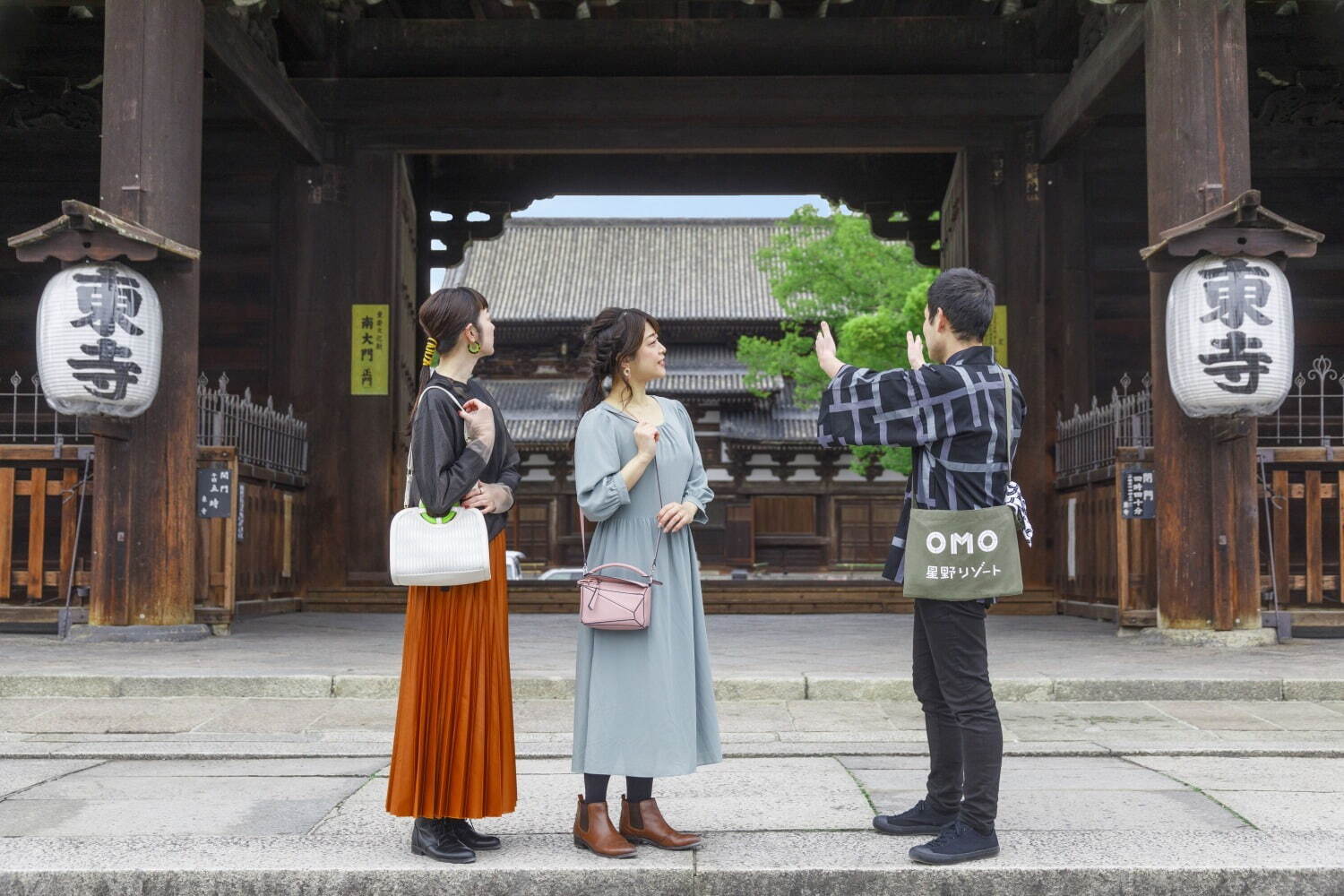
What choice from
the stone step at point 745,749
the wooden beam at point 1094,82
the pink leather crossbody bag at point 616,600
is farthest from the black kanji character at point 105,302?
the wooden beam at point 1094,82

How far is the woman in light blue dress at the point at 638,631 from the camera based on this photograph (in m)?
→ 3.62

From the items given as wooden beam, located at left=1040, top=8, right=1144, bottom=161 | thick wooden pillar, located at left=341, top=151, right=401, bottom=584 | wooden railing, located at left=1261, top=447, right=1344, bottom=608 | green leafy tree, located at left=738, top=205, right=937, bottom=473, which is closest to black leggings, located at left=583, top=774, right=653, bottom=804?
Result: wooden railing, located at left=1261, top=447, right=1344, bottom=608

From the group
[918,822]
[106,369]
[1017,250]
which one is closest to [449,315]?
[918,822]

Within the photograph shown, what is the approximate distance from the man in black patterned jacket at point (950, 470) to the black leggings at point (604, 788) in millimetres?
683

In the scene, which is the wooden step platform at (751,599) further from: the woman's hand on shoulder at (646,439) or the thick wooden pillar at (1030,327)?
the woman's hand on shoulder at (646,439)

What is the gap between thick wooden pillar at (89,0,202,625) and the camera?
321 inches

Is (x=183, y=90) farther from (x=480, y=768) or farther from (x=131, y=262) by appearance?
Answer: (x=480, y=768)

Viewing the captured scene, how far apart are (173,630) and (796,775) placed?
4892mm

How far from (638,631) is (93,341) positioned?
211 inches

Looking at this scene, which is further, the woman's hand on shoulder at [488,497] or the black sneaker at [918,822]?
the black sneaker at [918,822]

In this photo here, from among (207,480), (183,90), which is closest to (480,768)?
(207,480)

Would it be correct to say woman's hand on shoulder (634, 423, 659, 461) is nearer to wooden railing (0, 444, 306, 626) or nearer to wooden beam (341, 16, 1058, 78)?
wooden railing (0, 444, 306, 626)

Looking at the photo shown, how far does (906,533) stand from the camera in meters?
3.77

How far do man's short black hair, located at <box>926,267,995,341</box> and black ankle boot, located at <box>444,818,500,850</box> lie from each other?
1.94 meters
